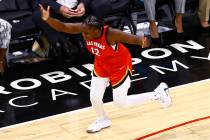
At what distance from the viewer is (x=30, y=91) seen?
6.58 metres

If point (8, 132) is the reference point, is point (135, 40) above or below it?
above

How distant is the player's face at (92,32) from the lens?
4961mm

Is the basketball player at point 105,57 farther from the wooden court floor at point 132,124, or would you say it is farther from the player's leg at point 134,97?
the wooden court floor at point 132,124

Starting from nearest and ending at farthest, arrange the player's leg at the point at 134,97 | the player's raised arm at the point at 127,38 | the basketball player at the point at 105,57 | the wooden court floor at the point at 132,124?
the player's raised arm at the point at 127,38 < the basketball player at the point at 105,57 < the player's leg at the point at 134,97 < the wooden court floor at the point at 132,124

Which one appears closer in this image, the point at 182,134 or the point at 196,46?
the point at 182,134

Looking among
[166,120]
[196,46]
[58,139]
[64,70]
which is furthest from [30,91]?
[196,46]

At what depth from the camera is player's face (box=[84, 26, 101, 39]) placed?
16.3 ft

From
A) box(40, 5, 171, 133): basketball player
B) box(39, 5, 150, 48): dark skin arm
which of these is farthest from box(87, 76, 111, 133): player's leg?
box(39, 5, 150, 48): dark skin arm

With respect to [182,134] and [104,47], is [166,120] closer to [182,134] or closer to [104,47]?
[182,134]

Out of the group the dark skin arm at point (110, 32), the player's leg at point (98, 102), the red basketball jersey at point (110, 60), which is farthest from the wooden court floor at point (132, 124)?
the dark skin arm at point (110, 32)

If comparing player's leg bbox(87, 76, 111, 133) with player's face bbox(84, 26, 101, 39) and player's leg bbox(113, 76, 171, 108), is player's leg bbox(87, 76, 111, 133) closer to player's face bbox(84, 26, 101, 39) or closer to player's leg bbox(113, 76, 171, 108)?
player's leg bbox(113, 76, 171, 108)

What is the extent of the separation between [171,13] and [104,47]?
3.67 m

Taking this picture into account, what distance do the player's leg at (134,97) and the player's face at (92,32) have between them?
0.54 m

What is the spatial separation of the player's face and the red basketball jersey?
5cm
